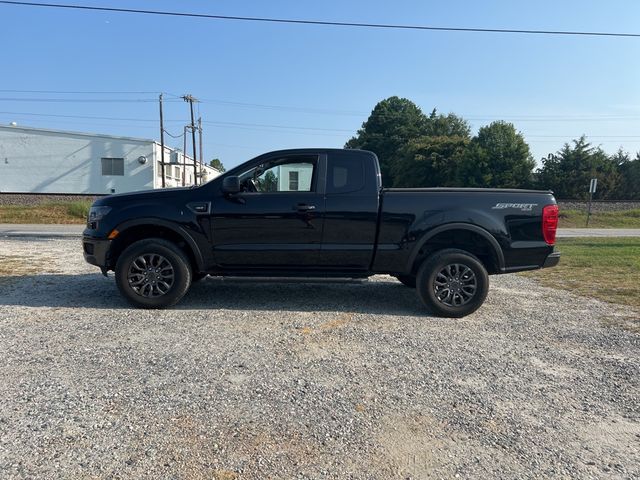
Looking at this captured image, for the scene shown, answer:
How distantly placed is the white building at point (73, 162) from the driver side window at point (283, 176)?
33.5 metres

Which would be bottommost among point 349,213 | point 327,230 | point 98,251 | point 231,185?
point 98,251

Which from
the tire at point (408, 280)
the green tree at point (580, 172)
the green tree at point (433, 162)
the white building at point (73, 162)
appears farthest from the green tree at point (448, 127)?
the tire at point (408, 280)

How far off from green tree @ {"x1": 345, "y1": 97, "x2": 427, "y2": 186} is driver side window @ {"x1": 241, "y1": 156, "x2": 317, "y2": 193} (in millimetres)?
60903

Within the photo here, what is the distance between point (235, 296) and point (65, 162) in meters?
36.7

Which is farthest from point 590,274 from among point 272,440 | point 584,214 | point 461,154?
point 461,154

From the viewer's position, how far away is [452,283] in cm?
550

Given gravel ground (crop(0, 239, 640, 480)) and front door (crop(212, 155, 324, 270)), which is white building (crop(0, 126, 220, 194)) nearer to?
front door (crop(212, 155, 324, 270))

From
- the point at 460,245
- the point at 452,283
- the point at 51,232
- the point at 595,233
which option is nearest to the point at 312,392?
the point at 452,283

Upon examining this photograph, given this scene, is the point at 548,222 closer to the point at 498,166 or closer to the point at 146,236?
the point at 146,236

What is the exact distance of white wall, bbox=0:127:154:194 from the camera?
36062mm

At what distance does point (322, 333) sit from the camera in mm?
4773

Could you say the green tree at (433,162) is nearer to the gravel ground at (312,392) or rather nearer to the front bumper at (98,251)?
the gravel ground at (312,392)

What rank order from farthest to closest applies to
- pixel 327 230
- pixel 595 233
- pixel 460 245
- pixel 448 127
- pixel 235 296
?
1. pixel 448 127
2. pixel 595 233
3. pixel 235 296
4. pixel 460 245
5. pixel 327 230

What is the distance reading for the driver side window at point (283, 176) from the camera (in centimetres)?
561
